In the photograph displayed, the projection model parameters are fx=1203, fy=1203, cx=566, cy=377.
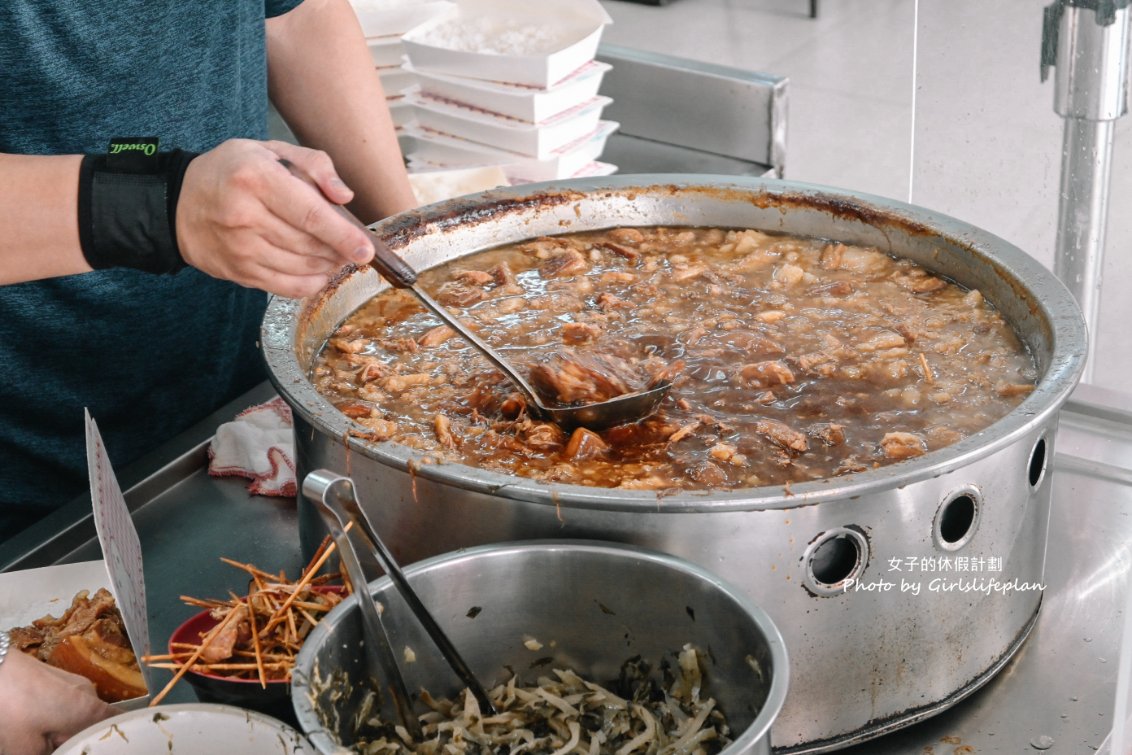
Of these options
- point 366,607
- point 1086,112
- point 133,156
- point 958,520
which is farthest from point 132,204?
Result: point 1086,112

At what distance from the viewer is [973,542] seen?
130 cm

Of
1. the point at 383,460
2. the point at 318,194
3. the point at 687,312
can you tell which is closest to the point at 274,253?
the point at 318,194

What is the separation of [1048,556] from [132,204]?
1288 mm

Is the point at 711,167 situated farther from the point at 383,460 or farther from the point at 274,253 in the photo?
the point at 383,460

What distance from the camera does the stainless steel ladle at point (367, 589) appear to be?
3.48 feet

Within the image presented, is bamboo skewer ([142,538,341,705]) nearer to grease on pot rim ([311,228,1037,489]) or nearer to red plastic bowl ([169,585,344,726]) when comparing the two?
red plastic bowl ([169,585,344,726])

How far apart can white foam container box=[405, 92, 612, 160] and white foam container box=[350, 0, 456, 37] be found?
188 mm

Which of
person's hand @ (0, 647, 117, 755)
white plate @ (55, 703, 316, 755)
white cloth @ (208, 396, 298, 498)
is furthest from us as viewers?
white cloth @ (208, 396, 298, 498)

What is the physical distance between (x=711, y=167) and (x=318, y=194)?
1.73 m

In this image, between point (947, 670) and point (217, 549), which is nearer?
point (947, 670)

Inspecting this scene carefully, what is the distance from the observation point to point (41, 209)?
1530 mm

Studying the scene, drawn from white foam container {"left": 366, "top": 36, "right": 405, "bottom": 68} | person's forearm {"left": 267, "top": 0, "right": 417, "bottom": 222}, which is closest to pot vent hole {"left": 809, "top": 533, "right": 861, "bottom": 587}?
person's forearm {"left": 267, "top": 0, "right": 417, "bottom": 222}

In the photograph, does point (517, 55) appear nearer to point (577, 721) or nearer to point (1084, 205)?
point (1084, 205)

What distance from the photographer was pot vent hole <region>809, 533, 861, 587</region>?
4.05 ft
